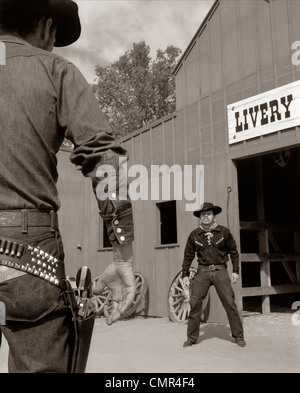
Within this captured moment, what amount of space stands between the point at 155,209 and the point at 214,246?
13.5ft

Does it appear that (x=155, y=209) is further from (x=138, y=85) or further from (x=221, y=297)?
(x=138, y=85)

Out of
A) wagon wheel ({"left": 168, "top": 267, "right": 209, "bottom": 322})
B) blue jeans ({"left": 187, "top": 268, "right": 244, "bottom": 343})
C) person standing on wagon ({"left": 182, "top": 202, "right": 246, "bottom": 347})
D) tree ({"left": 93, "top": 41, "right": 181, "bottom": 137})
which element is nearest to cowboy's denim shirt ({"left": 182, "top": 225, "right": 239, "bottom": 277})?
person standing on wagon ({"left": 182, "top": 202, "right": 246, "bottom": 347})

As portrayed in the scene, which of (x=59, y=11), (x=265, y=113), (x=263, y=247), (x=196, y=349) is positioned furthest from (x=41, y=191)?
(x=263, y=247)

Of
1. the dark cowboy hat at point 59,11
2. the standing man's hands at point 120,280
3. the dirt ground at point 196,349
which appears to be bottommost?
the dirt ground at point 196,349

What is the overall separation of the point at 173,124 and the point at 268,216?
5.05 m

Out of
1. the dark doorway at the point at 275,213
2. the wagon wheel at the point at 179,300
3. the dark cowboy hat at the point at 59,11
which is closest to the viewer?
the dark cowboy hat at the point at 59,11

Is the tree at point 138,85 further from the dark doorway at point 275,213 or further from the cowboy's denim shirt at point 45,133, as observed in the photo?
the cowboy's denim shirt at point 45,133

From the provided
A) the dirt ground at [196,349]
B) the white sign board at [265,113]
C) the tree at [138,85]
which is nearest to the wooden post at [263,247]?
the dirt ground at [196,349]

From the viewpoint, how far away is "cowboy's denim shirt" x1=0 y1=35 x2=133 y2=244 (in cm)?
197

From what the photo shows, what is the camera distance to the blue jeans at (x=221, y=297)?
7094mm

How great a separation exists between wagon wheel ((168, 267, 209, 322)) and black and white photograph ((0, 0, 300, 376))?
0.11 feet

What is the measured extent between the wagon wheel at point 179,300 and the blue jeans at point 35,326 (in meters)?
7.93

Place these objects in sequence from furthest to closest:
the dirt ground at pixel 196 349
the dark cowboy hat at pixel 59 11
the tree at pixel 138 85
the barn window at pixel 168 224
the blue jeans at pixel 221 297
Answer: the tree at pixel 138 85 < the barn window at pixel 168 224 < the blue jeans at pixel 221 297 < the dirt ground at pixel 196 349 < the dark cowboy hat at pixel 59 11
